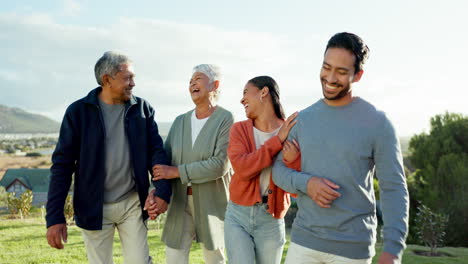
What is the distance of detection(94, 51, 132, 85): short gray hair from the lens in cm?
399

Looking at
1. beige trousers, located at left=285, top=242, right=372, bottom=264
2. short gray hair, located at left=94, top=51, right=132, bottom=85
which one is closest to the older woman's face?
short gray hair, located at left=94, top=51, right=132, bottom=85

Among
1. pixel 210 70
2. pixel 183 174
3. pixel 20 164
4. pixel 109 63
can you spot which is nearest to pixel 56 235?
pixel 183 174

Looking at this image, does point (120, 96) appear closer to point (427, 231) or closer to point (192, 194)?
point (192, 194)

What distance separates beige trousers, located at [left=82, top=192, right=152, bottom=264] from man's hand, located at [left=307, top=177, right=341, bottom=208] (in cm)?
190

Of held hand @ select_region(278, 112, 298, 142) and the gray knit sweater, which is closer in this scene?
the gray knit sweater

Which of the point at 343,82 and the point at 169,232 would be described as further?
the point at 169,232

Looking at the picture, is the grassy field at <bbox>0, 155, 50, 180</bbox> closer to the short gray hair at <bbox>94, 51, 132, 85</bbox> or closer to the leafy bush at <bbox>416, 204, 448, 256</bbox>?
the leafy bush at <bbox>416, 204, 448, 256</bbox>

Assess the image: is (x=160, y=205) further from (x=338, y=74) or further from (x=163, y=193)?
(x=338, y=74)

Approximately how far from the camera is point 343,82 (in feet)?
9.10

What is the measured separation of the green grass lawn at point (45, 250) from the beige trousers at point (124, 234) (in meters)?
4.05

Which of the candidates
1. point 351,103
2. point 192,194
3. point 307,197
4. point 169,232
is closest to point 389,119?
point 351,103

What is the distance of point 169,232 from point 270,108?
1592 millimetres

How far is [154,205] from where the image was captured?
3.97m

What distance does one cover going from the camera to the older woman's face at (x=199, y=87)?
431cm
